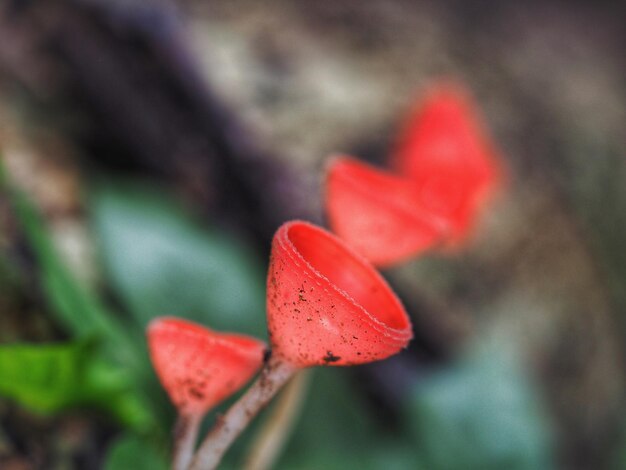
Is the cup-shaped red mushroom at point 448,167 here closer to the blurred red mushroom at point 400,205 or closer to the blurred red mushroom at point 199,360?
the blurred red mushroom at point 400,205

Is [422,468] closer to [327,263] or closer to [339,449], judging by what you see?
[339,449]

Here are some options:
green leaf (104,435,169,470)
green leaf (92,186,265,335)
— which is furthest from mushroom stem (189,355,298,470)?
green leaf (92,186,265,335)

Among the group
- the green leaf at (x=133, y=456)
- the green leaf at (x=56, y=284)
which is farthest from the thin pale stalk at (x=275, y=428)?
the green leaf at (x=56, y=284)

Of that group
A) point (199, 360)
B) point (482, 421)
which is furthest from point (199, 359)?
point (482, 421)

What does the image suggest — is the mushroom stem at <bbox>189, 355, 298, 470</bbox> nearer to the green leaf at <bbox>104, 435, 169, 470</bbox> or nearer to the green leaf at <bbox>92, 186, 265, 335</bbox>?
the green leaf at <bbox>104, 435, 169, 470</bbox>

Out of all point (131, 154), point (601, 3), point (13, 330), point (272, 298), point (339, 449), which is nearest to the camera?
point (272, 298)

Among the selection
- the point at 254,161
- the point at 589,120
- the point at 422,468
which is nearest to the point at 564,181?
the point at 589,120
